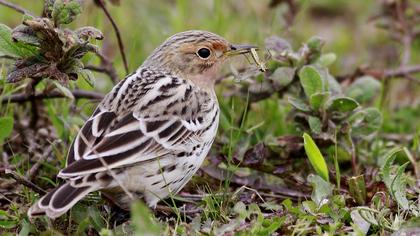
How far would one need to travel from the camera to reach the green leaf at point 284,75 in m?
6.38

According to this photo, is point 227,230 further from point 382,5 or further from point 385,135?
point 382,5

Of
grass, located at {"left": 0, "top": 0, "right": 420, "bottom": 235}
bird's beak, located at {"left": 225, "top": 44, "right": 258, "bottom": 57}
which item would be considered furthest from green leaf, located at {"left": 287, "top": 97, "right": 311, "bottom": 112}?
bird's beak, located at {"left": 225, "top": 44, "right": 258, "bottom": 57}

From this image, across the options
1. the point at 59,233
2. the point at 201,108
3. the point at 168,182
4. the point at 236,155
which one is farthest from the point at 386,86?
the point at 59,233

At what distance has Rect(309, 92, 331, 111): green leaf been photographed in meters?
5.97

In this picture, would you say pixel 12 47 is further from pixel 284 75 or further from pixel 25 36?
pixel 284 75

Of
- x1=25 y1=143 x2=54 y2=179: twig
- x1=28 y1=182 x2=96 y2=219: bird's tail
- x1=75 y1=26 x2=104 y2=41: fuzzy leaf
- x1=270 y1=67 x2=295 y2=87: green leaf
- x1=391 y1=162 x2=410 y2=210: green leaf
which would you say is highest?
x1=75 y1=26 x2=104 y2=41: fuzzy leaf

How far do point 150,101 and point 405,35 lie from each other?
3.78 metres

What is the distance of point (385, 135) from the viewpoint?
23.0ft

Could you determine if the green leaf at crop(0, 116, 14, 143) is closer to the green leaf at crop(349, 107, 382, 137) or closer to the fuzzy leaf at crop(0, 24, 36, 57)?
the fuzzy leaf at crop(0, 24, 36, 57)

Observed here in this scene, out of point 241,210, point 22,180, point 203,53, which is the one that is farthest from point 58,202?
point 203,53

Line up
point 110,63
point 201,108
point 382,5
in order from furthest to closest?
point 382,5 < point 110,63 < point 201,108

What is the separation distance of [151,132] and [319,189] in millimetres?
1200

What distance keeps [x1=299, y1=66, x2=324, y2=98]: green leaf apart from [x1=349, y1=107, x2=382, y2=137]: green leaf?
373mm

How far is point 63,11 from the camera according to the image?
526 centimetres
